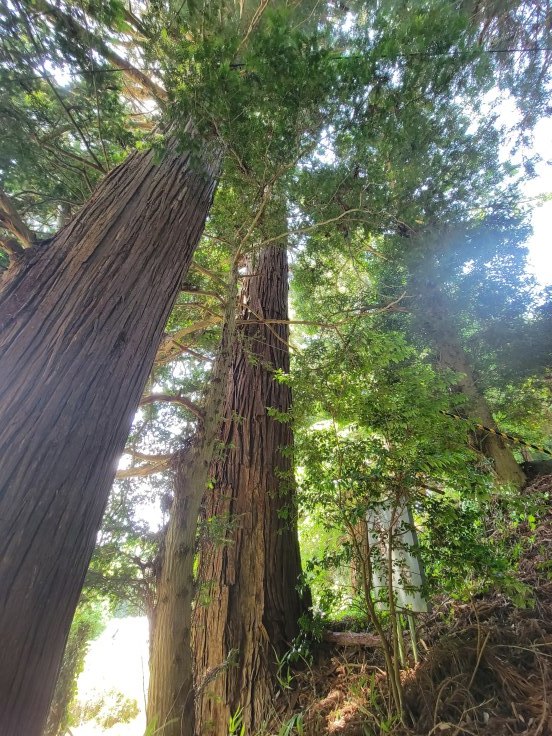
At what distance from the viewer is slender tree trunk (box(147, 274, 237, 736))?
1.70 metres

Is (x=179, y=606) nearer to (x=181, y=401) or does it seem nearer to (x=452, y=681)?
(x=181, y=401)

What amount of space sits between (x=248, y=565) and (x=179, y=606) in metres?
1.39

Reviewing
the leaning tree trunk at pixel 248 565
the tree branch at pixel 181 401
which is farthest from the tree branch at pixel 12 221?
the leaning tree trunk at pixel 248 565

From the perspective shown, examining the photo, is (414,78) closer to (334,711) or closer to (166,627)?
(166,627)

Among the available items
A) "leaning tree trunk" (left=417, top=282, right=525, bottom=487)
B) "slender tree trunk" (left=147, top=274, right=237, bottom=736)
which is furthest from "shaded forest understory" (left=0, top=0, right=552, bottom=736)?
"leaning tree trunk" (left=417, top=282, right=525, bottom=487)

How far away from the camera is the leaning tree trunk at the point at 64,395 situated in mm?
1157

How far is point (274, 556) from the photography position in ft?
10.5

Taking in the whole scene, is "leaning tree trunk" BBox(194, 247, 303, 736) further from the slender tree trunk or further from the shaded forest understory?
the slender tree trunk

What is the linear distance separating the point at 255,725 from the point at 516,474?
172 inches

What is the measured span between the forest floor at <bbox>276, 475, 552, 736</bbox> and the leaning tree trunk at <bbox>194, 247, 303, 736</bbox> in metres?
0.32

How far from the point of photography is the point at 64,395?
4.97ft

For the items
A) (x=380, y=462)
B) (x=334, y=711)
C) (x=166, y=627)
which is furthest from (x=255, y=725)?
(x=380, y=462)

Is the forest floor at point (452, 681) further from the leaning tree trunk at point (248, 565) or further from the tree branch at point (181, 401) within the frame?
the tree branch at point (181, 401)

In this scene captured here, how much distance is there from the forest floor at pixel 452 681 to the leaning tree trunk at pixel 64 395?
5.03 feet
